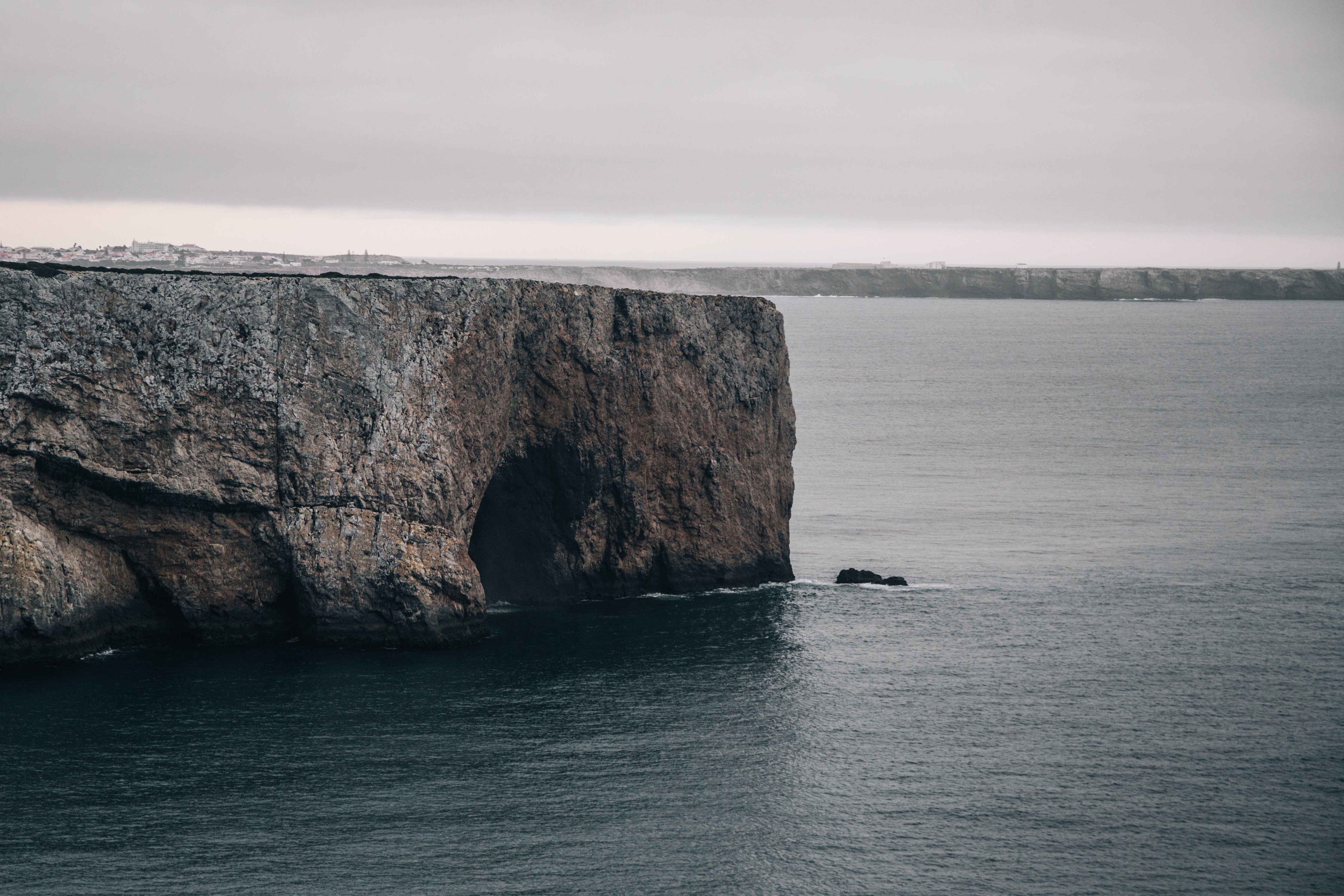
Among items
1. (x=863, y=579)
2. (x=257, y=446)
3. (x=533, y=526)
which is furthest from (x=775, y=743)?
(x=257, y=446)

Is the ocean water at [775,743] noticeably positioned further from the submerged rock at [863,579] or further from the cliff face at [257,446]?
the cliff face at [257,446]

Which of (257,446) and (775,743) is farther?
(257,446)

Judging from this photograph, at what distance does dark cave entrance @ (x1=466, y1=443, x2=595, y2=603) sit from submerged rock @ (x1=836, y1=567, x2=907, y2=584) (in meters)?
12.9

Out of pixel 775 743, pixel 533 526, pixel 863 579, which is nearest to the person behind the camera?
pixel 775 743

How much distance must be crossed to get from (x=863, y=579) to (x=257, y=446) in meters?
28.8

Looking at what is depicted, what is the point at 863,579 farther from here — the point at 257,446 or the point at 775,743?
the point at 257,446

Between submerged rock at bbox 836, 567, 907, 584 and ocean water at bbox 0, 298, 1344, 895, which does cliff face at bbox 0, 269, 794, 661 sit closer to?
ocean water at bbox 0, 298, 1344, 895

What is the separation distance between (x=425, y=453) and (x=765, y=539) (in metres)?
18.5

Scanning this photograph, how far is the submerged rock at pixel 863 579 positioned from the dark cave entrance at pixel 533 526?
1289cm

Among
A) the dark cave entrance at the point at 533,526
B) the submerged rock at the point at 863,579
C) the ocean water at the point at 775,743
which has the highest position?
the dark cave entrance at the point at 533,526

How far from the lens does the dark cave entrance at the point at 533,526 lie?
179ft

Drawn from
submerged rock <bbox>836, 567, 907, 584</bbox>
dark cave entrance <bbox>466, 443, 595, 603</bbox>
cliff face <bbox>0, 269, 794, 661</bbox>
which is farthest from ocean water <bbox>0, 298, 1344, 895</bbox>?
dark cave entrance <bbox>466, 443, 595, 603</bbox>

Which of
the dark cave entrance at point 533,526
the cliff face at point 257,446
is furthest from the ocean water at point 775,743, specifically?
the dark cave entrance at point 533,526

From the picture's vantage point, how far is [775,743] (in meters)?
37.8
